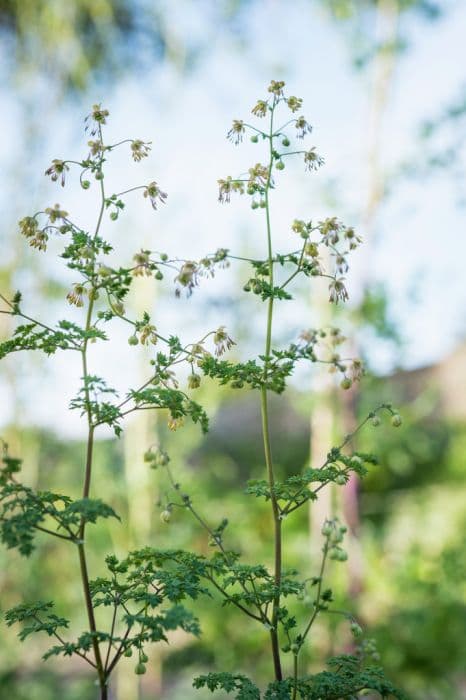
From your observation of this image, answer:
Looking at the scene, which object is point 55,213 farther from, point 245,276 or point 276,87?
point 245,276

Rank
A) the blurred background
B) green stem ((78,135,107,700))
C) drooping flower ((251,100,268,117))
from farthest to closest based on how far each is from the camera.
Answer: the blurred background → drooping flower ((251,100,268,117)) → green stem ((78,135,107,700))

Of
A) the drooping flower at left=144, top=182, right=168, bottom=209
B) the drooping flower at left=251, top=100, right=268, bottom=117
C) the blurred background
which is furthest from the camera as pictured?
the blurred background

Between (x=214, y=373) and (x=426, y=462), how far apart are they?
532 cm

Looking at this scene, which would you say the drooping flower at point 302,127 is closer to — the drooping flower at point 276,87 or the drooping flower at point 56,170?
the drooping flower at point 276,87

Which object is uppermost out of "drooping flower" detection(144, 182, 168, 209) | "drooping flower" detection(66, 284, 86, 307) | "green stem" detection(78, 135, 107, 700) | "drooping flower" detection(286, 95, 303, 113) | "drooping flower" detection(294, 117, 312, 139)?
"drooping flower" detection(286, 95, 303, 113)

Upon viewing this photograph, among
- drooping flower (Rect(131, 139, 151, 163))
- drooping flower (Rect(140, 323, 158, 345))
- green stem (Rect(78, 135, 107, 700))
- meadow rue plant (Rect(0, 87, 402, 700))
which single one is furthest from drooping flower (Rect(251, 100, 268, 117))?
drooping flower (Rect(140, 323, 158, 345))

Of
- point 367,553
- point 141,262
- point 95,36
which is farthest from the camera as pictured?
point 367,553

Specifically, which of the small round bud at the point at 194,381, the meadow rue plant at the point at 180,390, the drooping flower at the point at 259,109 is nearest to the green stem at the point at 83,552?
the meadow rue plant at the point at 180,390

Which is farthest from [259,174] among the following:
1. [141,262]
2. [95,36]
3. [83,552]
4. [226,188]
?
[95,36]

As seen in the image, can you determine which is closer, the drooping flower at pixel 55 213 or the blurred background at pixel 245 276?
the drooping flower at pixel 55 213

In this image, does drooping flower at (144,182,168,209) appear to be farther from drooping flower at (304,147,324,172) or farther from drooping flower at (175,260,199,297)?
drooping flower at (304,147,324,172)

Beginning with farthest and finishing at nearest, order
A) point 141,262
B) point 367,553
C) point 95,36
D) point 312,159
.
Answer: point 367,553, point 95,36, point 312,159, point 141,262

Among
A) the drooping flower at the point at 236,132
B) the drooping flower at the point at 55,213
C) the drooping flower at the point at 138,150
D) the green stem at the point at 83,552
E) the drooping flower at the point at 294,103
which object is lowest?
the green stem at the point at 83,552

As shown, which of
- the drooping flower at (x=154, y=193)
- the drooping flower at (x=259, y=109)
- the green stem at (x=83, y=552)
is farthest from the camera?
the drooping flower at (x=259, y=109)
